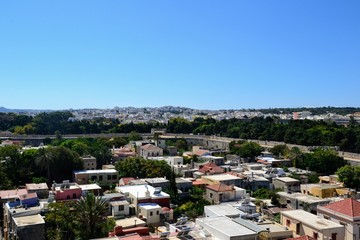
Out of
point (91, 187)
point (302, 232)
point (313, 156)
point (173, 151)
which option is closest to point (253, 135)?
point (173, 151)

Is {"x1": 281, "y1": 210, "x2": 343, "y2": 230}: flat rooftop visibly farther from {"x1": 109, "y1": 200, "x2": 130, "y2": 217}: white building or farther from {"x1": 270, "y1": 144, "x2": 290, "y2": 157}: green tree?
{"x1": 270, "y1": 144, "x2": 290, "y2": 157}: green tree

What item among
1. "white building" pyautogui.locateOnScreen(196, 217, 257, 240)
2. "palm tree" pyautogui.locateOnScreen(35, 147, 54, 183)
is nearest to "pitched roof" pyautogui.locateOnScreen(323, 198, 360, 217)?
"white building" pyautogui.locateOnScreen(196, 217, 257, 240)

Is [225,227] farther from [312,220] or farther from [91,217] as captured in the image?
[91,217]

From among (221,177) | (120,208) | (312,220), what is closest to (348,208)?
(312,220)

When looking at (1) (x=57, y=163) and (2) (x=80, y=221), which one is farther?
(1) (x=57, y=163)

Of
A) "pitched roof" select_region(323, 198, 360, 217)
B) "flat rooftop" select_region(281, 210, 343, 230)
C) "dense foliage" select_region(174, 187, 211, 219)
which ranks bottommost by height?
"dense foliage" select_region(174, 187, 211, 219)

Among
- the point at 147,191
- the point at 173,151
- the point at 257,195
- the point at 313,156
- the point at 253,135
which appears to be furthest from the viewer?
the point at 253,135

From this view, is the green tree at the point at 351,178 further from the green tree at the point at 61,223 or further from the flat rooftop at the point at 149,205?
the green tree at the point at 61,223

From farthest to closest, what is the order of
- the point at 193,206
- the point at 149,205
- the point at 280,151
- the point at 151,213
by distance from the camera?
the point at 280,151 → the point at 193,206 → the point at 149,205 → the point at 151,213

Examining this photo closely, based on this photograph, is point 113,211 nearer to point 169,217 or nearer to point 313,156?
point 169,217
